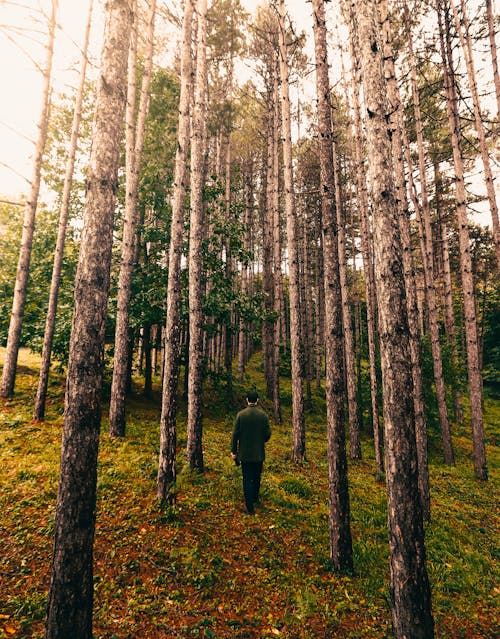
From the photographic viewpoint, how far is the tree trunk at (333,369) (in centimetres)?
481

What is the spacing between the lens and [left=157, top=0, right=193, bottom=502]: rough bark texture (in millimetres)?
5824

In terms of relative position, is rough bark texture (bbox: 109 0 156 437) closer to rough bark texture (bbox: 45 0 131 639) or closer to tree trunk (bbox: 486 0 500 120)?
rough bark texture (bbox: 45 0 131 639)

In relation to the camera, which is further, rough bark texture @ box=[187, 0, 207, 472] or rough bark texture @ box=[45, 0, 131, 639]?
rough bark texture @ box=[187, 0, 207, 472]

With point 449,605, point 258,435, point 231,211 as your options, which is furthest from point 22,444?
point 231,211

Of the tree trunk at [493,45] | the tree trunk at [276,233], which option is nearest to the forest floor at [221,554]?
the tree trunk at [276,233]

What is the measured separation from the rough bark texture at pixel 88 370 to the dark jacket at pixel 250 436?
3.05 m

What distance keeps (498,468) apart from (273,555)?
1234 cm

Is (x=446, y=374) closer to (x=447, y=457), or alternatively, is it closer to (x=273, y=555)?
(x=447, y=457)

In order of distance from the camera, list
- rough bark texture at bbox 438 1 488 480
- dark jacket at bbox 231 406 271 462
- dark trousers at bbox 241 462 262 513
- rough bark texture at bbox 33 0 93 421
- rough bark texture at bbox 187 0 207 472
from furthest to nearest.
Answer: rough bark texture at bbox 438 1 488 480
rough bark texture at bbox 33 0 93 421
rough bark texture at bbox 187 0 207 472
dark trousers at bbox 241 462 262 513
dark jacket at bbox 231 406 271 462

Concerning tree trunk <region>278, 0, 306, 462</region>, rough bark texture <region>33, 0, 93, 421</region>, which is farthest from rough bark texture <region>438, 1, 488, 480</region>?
rough bark texture <region>33, 0, 93, 421</region>

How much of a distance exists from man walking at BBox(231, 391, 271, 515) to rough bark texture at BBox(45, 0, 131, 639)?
3.06 metres

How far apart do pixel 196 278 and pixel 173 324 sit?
1562 mm

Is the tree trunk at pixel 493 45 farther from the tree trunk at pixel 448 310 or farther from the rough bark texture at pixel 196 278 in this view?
the rough bark texture at pixel 196 278

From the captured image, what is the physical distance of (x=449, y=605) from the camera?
4.46m
